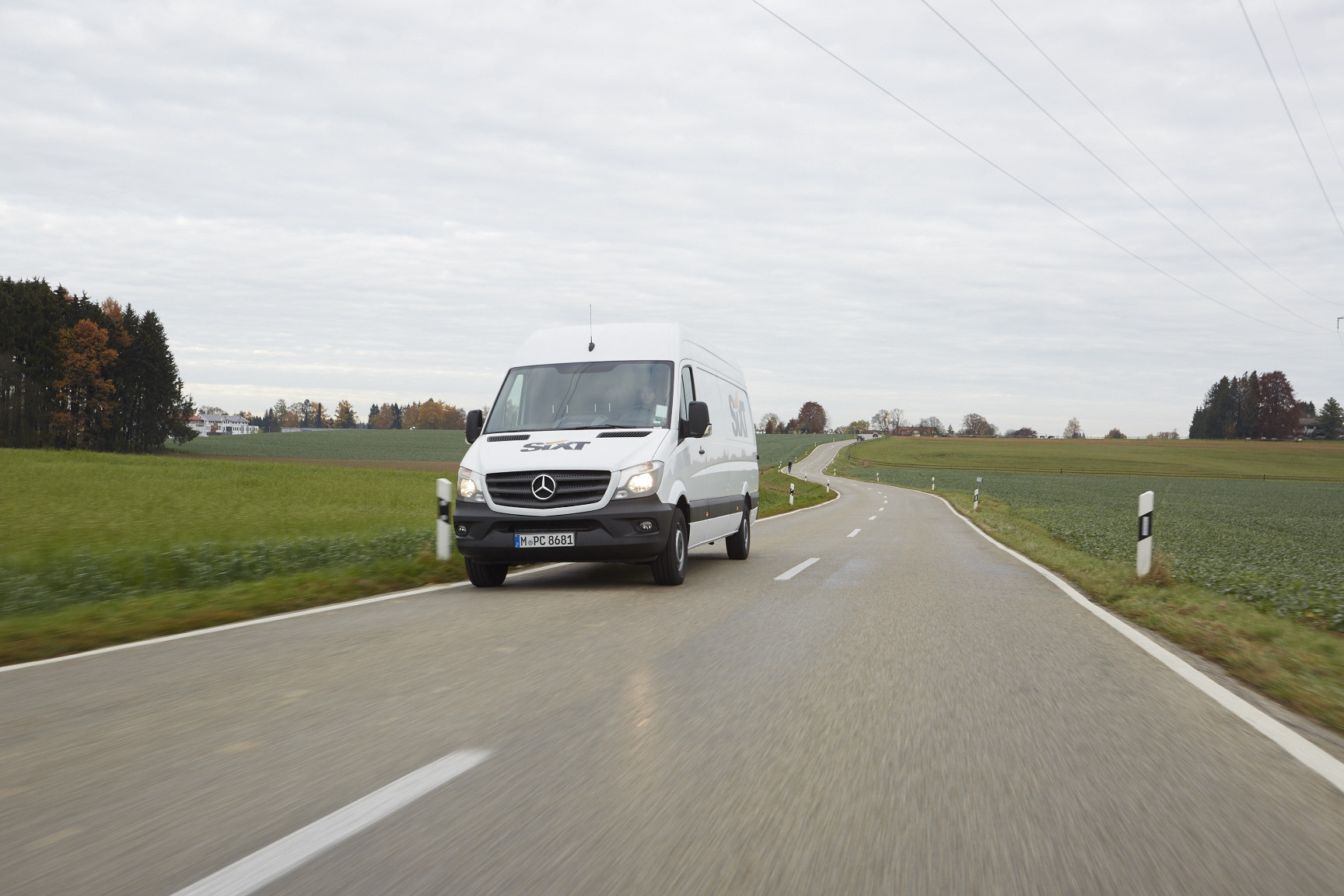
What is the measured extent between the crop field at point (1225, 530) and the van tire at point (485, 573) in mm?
7518

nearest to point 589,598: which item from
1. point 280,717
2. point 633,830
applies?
point 280,717

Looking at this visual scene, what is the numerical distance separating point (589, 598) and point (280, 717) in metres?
4.47

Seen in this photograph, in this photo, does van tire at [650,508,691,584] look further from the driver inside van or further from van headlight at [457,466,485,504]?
van headlight at [457,466,485,504]

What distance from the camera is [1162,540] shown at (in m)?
19.1

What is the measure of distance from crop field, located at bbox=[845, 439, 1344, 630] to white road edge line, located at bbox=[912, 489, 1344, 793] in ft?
7.97

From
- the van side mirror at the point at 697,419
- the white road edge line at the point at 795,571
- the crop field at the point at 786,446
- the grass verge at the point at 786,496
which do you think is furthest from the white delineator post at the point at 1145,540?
the crop field at the point at 786,446

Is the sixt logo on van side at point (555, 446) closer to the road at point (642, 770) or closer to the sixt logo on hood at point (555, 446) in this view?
the sixt logo on hood at point (555, 446)

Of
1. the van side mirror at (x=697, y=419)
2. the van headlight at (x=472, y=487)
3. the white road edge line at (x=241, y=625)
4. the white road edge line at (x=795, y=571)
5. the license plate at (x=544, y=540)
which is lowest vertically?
the white road edge line at (x=795, y=571)

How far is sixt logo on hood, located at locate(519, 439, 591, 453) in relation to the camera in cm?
923

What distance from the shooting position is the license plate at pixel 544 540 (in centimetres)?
890

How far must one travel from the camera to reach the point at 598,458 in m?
9.10

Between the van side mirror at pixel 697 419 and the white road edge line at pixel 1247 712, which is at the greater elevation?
the van side mirror at pixel 697 419

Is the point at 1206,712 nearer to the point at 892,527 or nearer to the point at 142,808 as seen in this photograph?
the point at 142,808

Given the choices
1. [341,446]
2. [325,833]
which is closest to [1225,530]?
[325,833]
